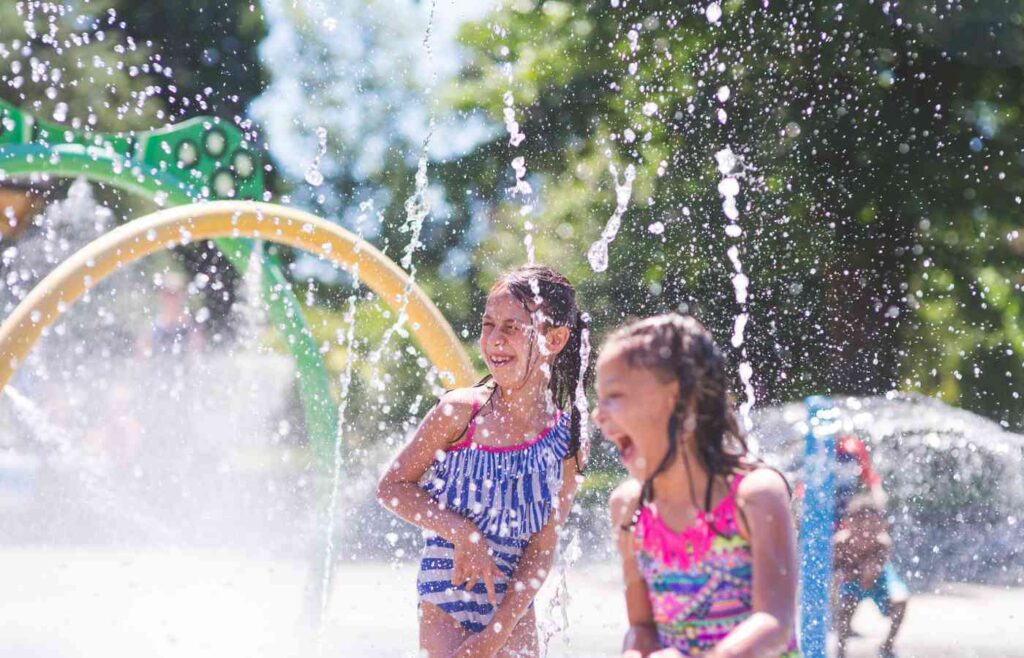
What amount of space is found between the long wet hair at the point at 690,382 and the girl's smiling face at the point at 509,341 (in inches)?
47.9

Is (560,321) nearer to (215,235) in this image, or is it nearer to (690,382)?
(690,382)

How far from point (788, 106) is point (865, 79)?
0.69 metres

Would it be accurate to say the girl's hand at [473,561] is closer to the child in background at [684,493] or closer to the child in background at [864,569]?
the child in background at [684,493]

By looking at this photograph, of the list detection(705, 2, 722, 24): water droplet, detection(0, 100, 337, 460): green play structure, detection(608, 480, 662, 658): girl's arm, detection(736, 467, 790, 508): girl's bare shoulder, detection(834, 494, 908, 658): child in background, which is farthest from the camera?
detection(705, 2, 722, 24): water droplet

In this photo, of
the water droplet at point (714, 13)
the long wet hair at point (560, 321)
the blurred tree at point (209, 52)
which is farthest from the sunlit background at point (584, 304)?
the long wet hair at point (560, 321)

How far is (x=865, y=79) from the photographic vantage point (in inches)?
424

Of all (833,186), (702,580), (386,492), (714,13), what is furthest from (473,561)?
(714,13)

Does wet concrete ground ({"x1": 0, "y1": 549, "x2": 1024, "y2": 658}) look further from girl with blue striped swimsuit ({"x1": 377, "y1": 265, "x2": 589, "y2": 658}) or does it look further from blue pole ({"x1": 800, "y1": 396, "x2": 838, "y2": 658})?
girl with blue striped swimsuit ({"x1": 377, "y1": 265, "x2": 589, "y2": 658})

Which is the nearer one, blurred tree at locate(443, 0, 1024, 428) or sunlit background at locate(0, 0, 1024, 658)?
sunlit background at locate(0, 0, 1024, 658)

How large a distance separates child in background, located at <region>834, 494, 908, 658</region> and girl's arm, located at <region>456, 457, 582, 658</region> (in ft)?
9.96

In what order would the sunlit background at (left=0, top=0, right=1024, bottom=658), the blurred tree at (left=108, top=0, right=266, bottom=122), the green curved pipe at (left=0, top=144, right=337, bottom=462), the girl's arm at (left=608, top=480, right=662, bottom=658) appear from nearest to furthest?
the girl's arm at (left=608, top=480, right=662, bottom=658)
the green curved pipe at (left=0, top=144, right=337, bottom=462)
the sunlit background at (left=0, top=0, right=1024, bottom=658)
the blurred tree at (left=108, top=0, right=266, bottom=122)

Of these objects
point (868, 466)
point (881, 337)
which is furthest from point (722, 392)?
point (881, 337)

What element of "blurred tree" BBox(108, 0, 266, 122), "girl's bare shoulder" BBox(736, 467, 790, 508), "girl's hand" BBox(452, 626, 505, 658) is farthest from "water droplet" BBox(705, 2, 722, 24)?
"girl's bare shoulder" BBox(736, 467, 790, 508)

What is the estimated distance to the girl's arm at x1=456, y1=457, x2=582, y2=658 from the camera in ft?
10.1
